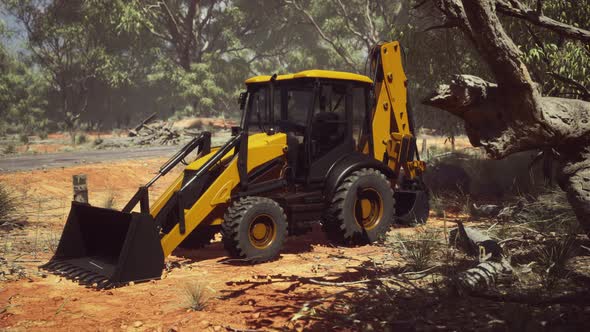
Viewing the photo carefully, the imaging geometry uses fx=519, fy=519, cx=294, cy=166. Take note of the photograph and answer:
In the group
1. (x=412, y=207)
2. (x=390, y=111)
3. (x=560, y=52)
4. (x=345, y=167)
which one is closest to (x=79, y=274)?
(x=345, y=167)

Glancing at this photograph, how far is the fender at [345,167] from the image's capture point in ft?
25.8

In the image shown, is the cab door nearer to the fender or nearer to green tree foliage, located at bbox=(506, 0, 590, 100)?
the fender

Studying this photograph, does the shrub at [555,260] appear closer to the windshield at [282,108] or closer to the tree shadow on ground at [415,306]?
the tree shadow on ground at [415,306]

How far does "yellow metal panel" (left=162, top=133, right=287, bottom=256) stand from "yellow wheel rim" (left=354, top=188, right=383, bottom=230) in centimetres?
148

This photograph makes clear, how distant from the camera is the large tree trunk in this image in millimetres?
4578

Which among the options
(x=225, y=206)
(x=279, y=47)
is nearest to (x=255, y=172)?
(x=225, y=206)

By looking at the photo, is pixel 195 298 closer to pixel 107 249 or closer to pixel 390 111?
pixel 107 249

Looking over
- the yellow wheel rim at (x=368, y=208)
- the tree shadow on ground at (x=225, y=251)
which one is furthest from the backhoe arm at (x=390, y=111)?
the tree shadow on ground at (x=225, y=251)

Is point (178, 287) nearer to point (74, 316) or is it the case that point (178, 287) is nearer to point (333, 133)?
point (74, 316)

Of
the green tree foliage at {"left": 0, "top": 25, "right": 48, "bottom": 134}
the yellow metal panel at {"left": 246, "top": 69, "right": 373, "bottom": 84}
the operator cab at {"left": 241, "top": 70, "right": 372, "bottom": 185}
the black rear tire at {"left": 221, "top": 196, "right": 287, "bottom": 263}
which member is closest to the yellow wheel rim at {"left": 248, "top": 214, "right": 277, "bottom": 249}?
the black rear tire at {"left": 221, "top": 196, "right": 287, "bottom": 263}

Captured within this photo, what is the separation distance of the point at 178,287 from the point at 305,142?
114 inches

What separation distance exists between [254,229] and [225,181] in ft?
2.55

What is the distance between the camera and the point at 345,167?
800cm

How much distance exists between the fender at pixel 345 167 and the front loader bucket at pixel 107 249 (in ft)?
9.04
